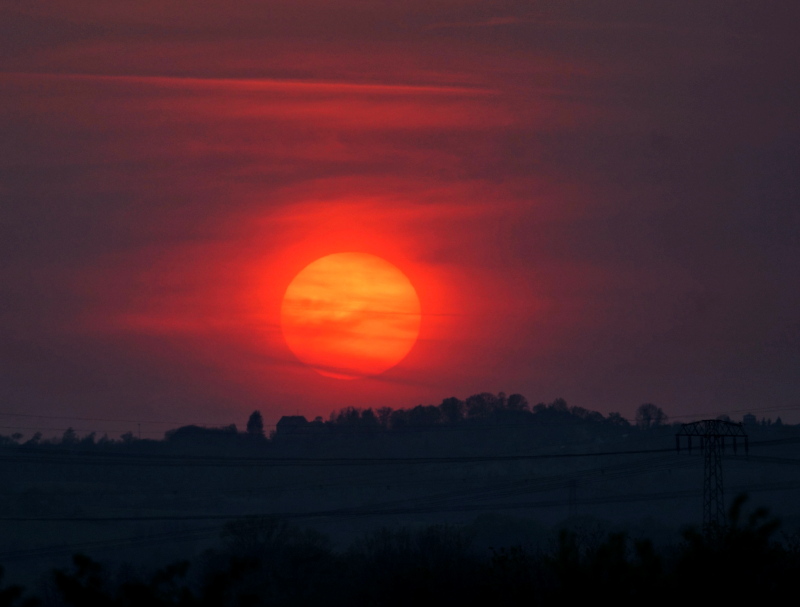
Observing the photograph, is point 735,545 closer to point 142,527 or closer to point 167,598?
point 167,598

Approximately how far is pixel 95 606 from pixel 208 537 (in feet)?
538

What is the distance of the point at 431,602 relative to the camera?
38344 millimetres

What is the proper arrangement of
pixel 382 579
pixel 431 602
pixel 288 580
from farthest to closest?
pixel 288 580 < pixel 382 579 < pixel 431 602

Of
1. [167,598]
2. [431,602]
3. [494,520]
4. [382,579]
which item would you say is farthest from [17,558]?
[167,598]

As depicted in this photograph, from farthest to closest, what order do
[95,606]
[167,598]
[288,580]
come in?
1. [288,580]
2. [167,598]
3. [95,606]

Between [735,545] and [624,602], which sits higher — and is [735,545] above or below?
above

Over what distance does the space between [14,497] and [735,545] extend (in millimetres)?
187921

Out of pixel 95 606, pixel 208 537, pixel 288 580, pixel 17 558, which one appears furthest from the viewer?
pixel 208 537

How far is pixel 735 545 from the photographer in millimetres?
23406

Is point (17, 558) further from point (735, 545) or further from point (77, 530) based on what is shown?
point (735, 545)

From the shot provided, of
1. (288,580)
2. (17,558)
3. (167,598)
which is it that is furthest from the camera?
(17,558)

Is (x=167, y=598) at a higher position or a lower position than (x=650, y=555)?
lower

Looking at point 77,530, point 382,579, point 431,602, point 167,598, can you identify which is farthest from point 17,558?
point 167,598

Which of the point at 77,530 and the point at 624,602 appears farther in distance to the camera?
the point at 77,530
